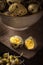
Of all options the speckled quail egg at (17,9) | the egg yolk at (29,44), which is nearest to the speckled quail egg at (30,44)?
the egg yolk at (29,44)

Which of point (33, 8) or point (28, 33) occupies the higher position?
point (33, 8)

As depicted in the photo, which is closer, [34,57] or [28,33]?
[34,57]

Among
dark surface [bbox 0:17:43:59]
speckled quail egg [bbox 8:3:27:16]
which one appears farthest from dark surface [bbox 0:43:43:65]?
speckled quail egg [bbox 8:3:27:16]

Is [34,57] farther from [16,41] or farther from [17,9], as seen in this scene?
[17,9]

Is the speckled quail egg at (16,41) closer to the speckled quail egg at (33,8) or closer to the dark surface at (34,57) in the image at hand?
the dark surface at (34,57)

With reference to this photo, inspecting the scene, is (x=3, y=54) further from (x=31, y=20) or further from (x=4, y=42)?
(x=31, y=20)

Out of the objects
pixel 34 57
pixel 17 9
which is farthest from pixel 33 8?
pixel 34 57

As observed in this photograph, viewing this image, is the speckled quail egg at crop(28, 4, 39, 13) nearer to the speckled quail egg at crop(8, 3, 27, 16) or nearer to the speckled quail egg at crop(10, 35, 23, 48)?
the speckled quail egg at crop(8, 3, 27, 16)
